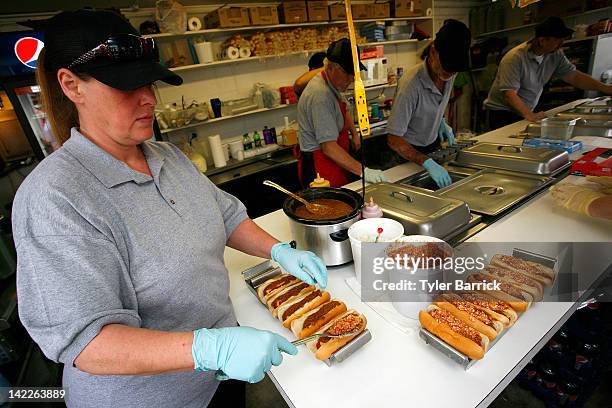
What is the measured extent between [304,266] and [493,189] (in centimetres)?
132

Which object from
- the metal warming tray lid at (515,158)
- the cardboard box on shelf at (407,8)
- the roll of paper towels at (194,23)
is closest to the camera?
the metal warming tray lid at (515,158)

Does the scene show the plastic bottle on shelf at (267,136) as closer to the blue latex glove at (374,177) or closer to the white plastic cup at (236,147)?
the white plastic cup at (236,147)

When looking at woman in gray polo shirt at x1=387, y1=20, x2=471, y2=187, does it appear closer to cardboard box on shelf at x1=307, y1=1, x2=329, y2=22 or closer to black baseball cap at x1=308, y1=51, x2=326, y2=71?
black baseball cap at x1=308, y1=51, x2=326, y2=71

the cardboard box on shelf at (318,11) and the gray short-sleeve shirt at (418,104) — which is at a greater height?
the cardboard box on shelf at (318,11)

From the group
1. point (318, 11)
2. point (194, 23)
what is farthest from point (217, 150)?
point (318, 11)

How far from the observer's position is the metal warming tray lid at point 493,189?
5.37 feet

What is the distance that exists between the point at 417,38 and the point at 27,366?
20.9 ft

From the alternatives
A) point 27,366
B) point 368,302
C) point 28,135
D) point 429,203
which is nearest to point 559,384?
point 429,203

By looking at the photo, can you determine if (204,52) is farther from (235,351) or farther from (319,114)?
(235,351)

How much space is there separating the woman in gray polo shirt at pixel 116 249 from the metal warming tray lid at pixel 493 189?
52.0 inches

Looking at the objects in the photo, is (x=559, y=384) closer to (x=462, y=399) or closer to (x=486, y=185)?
(x=486, y=185)

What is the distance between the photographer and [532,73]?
11.9 feet

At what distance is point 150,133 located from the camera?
38.2 inches

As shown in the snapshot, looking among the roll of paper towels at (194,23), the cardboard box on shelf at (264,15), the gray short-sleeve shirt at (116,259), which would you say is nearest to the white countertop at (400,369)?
the gray short-sleeve shirt at (116,259)
